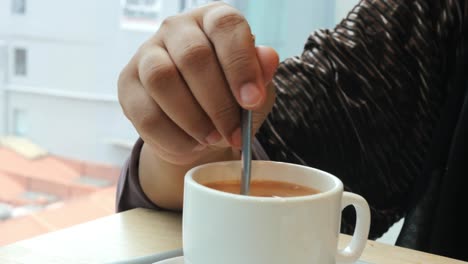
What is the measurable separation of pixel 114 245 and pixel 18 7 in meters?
2.21

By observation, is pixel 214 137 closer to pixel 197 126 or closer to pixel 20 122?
pixel 197 126

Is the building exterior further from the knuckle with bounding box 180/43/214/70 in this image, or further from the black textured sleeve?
the knuckle with bounding box 180/43/214/70

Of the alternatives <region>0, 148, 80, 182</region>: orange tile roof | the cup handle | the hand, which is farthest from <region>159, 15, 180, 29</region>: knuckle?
<region>0, 148, 80, 182</region>: orange tile roof

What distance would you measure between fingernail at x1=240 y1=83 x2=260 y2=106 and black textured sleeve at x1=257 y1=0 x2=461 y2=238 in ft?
1.22

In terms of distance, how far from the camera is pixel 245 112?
42 cm

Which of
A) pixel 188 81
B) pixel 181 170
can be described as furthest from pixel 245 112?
pixel 181 170

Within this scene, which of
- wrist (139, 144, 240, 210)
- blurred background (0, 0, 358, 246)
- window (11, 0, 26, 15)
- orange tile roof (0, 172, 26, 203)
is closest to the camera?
wrist (139, 144, 240, 210)

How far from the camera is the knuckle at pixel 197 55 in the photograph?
43 centimetres

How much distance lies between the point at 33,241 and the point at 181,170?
0.53 ft

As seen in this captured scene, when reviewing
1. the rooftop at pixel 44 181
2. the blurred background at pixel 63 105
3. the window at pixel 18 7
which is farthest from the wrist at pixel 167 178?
the window at pixel 18 7

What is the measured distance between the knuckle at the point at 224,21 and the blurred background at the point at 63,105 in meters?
1.66

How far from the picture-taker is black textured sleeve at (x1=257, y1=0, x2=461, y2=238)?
798mm

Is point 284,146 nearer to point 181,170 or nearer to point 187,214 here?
point 181,170

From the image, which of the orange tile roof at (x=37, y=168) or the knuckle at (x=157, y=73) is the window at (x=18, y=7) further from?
the knuckle at (x=157, y=73)
